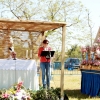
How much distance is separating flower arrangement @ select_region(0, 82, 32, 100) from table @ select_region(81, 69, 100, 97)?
9.85ft

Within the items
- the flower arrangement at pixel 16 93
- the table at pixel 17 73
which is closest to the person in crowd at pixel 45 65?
the table at pixel 17 73

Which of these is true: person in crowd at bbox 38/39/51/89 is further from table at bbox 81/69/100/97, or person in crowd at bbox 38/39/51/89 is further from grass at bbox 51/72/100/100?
table at bbox 81/69/100/97

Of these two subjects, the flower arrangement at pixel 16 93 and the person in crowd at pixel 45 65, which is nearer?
the flower arrangement at pixel 16 93

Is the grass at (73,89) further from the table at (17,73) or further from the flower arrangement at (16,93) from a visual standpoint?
the flower arrangement at (16,93)

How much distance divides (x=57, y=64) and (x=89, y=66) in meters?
17.0

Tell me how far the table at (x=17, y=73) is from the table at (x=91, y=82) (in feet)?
7.78

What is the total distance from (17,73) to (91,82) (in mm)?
2988

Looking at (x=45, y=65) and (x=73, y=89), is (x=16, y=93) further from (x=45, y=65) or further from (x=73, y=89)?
(x=73, y=89)

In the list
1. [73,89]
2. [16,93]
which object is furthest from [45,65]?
[73,89]

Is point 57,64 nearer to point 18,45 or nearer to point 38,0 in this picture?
point 38,0

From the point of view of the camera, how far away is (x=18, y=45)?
11.5 meters

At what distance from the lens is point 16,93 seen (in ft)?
22.9

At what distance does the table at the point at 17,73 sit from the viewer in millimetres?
7722

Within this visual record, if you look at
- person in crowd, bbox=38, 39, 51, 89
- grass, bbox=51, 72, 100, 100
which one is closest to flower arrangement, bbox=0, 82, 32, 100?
person in crowd, bbox=38, 39, 51, 89
